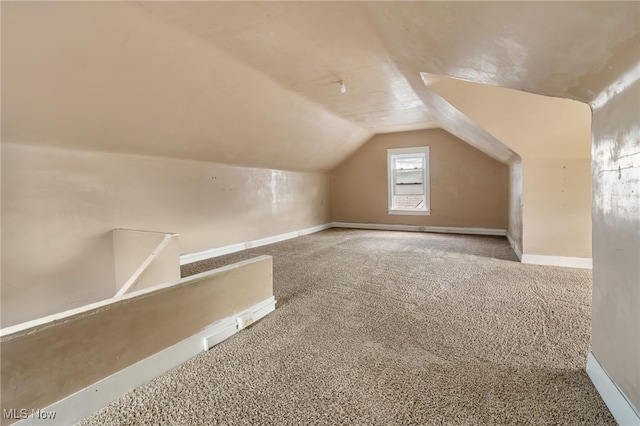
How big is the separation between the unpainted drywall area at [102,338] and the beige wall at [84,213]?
7.27 feet

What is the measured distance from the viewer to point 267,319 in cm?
229

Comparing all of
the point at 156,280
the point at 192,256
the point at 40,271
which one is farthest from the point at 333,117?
the point at 40,271

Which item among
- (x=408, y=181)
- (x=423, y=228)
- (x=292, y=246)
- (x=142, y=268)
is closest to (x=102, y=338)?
(x=142, y=268)

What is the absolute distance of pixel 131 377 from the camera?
1.45 m

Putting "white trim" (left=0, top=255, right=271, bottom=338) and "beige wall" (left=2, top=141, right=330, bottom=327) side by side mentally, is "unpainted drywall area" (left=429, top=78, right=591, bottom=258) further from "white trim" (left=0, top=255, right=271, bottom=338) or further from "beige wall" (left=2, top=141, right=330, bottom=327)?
"beige wall" (left=2, top=141, right=330, bottom=327)

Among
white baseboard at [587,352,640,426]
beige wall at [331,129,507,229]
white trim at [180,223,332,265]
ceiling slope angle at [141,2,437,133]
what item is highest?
ceiling slope angle at [141,2,437,133]

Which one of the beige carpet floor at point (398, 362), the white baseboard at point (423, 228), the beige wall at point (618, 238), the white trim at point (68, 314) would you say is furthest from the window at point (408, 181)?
the white trim at point (68, 314)

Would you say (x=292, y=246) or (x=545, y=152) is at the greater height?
(x=545, y=152)

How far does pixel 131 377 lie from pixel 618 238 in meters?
2.33

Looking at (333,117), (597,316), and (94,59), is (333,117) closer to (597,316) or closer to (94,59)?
(94,59)

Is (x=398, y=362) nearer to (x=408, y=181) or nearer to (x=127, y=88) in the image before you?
(x=127, y=88)

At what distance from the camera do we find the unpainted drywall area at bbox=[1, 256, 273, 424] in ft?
3.60

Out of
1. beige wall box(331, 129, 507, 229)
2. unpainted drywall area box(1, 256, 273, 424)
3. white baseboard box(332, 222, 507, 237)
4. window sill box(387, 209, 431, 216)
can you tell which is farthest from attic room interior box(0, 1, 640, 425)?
window sill box(387, 209, 431, 216)

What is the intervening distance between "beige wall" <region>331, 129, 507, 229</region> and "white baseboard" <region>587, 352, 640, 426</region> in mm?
5251
